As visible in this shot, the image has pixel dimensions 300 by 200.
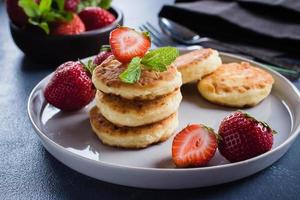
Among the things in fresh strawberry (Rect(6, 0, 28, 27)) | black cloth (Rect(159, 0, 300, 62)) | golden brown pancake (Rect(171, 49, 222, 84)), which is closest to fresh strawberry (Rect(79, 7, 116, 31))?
fresh strawberry (Rect(6, 0, 28, 27))

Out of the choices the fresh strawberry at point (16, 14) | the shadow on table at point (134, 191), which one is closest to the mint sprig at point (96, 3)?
the fresh strawberry at point (16, 14)

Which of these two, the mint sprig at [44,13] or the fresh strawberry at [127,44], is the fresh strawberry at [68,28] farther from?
the fresh strawberry at [127,44]

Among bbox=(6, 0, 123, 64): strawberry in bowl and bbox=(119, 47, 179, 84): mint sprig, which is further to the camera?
bbox=(6, 0, 123, 64): strawberry in bowl

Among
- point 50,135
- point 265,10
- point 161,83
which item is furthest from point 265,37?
point 50,135

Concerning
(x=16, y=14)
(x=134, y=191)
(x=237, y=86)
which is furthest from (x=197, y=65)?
(x=16, y=14)

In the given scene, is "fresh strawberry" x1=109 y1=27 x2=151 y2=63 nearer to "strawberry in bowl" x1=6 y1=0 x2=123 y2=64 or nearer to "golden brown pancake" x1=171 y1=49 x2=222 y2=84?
"golden brown pancake" x1=171 y1=49 x2=222 y2=84

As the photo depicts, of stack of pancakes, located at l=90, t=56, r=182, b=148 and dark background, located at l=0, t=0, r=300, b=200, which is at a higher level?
stack of pancakes, located at l=90, t=56, r=182, b=148
